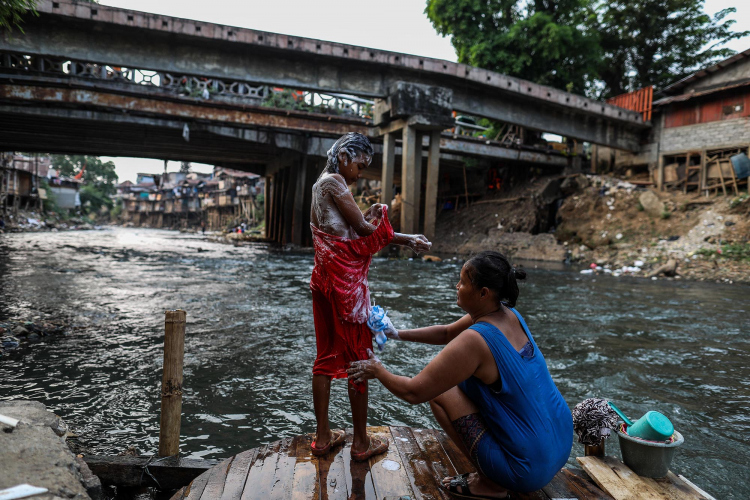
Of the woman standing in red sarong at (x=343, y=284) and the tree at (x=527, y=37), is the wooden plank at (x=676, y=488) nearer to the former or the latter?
the woman standing in red sarong at (x=343, y=284)

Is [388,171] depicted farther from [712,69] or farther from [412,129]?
[712,69]

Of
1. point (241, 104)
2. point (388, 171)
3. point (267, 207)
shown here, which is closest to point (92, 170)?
point (267, 207)

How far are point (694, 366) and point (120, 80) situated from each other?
55.3 ft

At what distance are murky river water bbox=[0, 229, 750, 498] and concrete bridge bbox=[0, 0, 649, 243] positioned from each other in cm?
585

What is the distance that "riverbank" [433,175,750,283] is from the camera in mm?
13555

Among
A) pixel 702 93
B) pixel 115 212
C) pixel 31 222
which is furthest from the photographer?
pixel 115 212

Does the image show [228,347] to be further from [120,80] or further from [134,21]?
[120,80]

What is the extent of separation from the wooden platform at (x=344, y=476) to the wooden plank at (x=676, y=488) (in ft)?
0.83

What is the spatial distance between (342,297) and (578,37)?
25.1 metres

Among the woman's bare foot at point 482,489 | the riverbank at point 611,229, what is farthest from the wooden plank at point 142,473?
the riverbank at point 611,229

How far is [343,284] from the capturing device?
249 centimetres

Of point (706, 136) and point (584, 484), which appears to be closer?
point (584, 484)

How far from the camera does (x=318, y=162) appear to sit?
66.6ft

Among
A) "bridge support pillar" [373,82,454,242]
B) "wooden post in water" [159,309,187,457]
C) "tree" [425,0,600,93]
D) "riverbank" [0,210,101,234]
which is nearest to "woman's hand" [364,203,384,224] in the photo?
"wooden post in water" [159,309,187,457]
